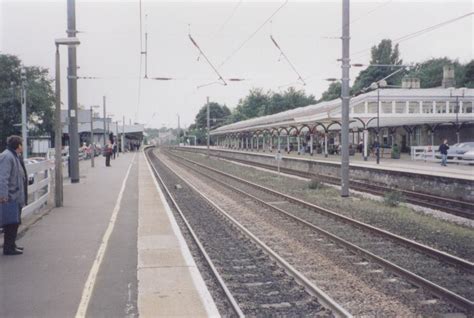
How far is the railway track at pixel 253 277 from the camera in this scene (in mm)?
6422

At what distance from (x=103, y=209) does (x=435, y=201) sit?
9827 mm

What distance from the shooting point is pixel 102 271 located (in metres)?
7.64

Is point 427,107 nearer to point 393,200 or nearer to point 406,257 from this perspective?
point 393,200

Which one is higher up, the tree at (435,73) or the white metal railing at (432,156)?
the tree at (435,73)

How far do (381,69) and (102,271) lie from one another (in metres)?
92.3

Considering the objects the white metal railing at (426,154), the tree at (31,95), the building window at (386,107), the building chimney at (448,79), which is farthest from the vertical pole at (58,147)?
the building chimney at (448,79)

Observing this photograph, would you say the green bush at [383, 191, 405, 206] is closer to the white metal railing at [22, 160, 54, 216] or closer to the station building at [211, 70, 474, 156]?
the white metal railing at [22, 160, 54, 216]

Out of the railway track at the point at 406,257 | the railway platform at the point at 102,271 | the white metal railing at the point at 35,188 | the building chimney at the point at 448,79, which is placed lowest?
the railway track at the point at 406,257

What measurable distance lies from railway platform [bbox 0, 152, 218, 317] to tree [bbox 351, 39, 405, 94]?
279 ft

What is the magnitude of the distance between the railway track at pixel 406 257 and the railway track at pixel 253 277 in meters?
1.45

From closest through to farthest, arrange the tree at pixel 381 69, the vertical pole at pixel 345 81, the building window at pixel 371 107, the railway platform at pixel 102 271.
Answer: the railway platform at pixel 102 271
the vertical pole at pixel 345 81
the building window at pixel 371 107
the tree at pixel 381 69

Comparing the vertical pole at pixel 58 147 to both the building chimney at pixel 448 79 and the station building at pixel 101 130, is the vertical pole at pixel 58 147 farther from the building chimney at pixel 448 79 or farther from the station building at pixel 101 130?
the building chimney at pixel 448 79

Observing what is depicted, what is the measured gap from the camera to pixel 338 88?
3957 inches

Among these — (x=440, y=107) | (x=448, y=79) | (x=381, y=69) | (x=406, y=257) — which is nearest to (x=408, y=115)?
(x=440, y=107)
